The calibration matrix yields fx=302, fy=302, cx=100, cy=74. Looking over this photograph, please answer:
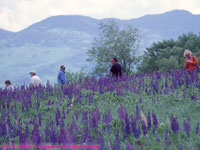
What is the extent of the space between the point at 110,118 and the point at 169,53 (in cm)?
3745

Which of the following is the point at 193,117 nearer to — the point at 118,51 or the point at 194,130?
the point at 194,130

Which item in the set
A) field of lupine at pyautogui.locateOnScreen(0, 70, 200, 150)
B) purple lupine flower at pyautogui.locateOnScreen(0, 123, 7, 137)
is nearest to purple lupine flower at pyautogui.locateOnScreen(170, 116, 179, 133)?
field of lupine at pyautogui.locateOnScreen(0, 70, 200, 150)

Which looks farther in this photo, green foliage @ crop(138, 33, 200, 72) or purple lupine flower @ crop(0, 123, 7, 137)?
green foliage @ crop(138, 33, 200, 72)

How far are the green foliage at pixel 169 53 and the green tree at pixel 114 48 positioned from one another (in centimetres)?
514

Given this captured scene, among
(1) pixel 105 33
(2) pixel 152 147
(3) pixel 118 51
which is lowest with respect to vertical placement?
(2) pixel 152 147

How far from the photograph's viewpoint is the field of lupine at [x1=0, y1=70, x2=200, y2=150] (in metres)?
4.21

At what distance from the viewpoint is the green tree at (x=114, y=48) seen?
49938 millimetres

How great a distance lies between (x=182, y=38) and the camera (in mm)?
45125

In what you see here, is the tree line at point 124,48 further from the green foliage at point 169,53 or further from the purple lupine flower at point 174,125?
the purple lupine flower at point 174,125

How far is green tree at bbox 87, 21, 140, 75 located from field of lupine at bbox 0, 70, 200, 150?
38.4m

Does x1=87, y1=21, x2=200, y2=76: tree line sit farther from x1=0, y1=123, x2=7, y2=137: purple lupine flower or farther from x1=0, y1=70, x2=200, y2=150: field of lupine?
x1=0, y1=123, x2=7, y2=137: purple lupine flower

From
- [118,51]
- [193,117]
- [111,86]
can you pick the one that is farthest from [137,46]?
[193,117]

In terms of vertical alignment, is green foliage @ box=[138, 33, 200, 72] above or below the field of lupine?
above

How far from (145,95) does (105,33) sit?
4455cm
